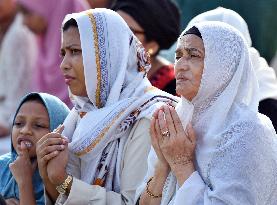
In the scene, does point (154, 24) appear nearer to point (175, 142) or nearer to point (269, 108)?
point (269, 108)

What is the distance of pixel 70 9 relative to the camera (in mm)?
6977

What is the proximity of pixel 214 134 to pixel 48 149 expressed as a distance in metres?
0.86

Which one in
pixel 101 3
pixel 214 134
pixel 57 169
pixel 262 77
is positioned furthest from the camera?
pixel 101 3

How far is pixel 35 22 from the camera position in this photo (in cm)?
702

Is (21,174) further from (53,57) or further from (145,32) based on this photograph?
(53,57)

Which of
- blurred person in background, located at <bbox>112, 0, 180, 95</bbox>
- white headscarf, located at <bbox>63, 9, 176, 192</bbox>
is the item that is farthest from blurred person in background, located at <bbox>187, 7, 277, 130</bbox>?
white headscarf, located at <bbox>63, 9, 176, 192</bbox>

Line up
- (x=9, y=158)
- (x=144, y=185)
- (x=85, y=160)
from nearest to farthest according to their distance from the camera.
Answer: (x=144, y=185) < (x=85, y=160) < (x=9, y=158)

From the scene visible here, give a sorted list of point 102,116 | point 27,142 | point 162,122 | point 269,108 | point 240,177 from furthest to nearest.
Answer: point 269,108, point 27,142, point 102,116, point 162,122, point 240,177

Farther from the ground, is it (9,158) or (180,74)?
(180,74)

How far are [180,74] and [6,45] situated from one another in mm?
3171

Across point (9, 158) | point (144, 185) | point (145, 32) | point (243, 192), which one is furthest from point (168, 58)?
point (243, 192)

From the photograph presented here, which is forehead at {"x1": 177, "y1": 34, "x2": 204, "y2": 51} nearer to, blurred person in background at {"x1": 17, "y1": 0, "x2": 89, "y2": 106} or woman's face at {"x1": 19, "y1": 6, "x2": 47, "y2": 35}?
blurred person in background at {"x1": 17, "y1": 0, "x2": 89, "y2": 106}

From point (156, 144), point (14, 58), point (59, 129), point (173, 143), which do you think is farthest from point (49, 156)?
point (14, 58)

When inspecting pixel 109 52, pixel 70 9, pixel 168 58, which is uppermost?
pixel 109 52
